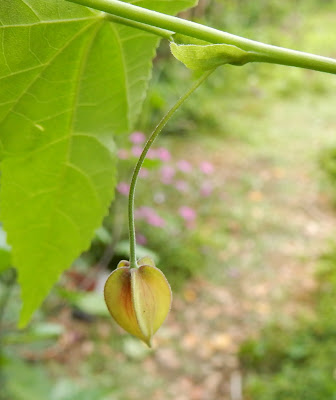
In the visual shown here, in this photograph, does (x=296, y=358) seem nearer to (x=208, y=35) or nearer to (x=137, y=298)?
(x=137, y=298)

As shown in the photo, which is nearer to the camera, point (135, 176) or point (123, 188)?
point (135, 176)

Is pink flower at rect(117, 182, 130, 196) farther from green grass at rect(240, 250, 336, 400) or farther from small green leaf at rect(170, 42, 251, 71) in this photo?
small green leaf at rect(170, 42, 251, 71)

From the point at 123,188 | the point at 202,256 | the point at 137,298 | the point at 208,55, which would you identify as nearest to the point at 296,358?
the point at 202,256

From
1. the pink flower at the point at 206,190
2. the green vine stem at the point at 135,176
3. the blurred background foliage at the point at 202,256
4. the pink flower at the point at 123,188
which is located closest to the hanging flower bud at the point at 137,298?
the green vine stem at the point at 135,176

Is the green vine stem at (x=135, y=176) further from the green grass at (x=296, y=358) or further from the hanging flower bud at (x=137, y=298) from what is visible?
the green grass at (x=296, y=358)

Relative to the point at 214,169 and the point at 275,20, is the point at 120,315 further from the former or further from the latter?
the point at 275,20

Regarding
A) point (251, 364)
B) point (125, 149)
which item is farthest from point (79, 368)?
point (125, 149)
